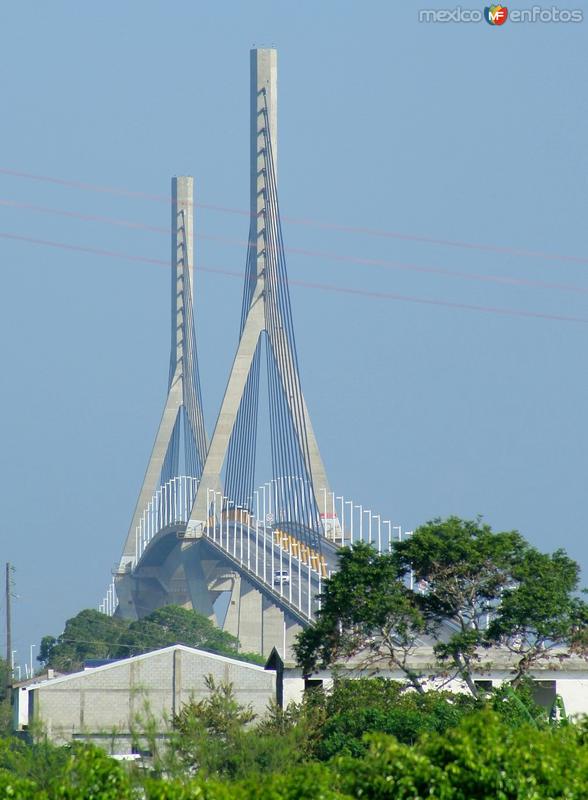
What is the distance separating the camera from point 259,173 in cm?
7944

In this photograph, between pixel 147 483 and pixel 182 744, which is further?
pixel 147 483

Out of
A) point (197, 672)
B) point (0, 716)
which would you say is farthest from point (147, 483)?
point (197, 672)

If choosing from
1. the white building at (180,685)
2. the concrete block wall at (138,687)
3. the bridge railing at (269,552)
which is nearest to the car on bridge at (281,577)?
the bridge railing at (269,552)

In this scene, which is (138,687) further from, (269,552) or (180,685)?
(269,552)

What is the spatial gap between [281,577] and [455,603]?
35.4 metres

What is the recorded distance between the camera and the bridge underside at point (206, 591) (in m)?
78.4

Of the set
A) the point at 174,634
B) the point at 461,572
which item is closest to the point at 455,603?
the point at 461,572

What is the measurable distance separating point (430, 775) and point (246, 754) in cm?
1163

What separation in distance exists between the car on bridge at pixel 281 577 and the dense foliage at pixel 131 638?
19.0 feet

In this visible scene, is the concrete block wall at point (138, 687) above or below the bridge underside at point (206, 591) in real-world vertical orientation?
below

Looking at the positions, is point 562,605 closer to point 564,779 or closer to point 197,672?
point 197,672

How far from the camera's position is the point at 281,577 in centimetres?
7038

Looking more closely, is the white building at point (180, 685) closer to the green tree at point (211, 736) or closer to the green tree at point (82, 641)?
the green tree at point (211, 736)

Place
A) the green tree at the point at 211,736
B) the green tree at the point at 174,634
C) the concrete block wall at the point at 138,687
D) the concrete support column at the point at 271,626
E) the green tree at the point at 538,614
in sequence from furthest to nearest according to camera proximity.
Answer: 1. the green tree at the point at 174,634
2. the concrete support column at the point at 271,626
3. the concrete block wall at the point at 138,687
4. the green tree at the point at 538,614
5. the green tree at the point at 211,736
